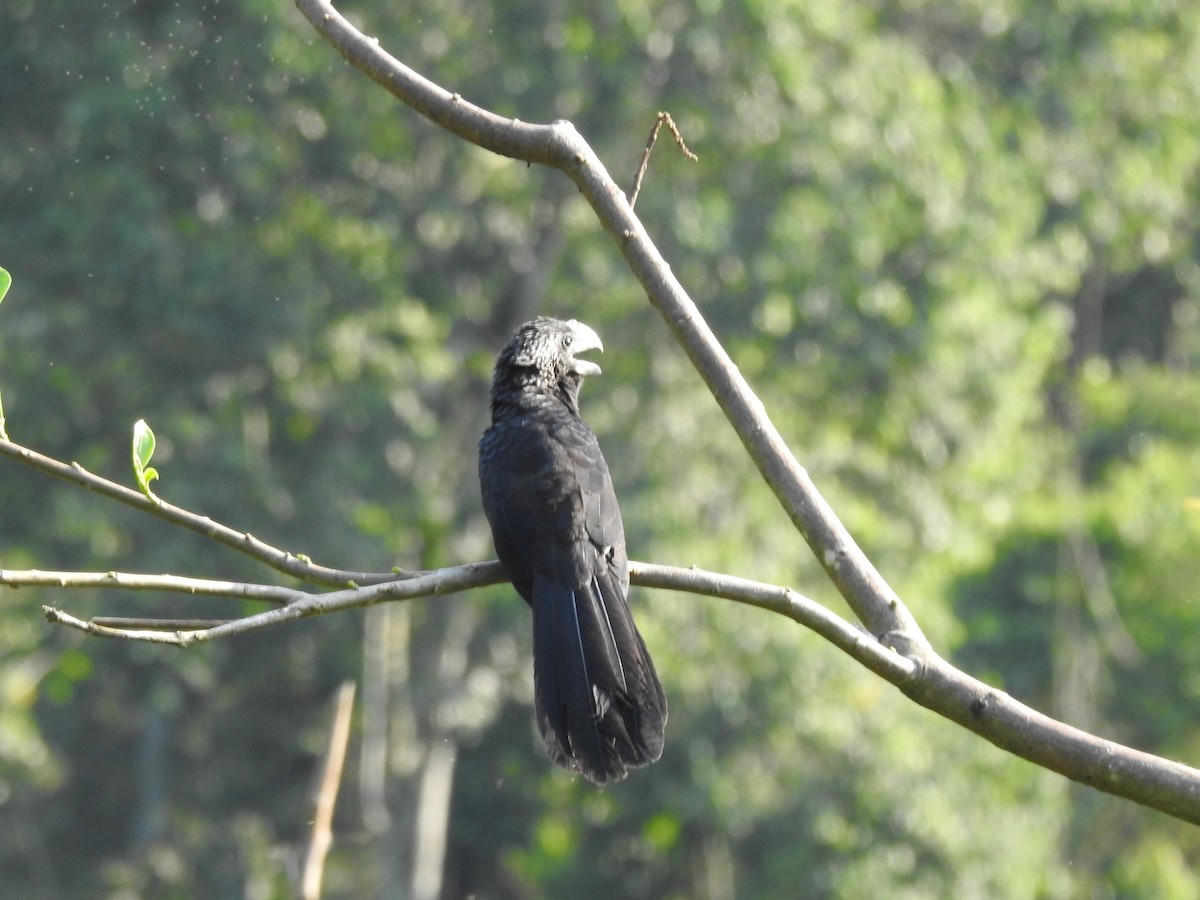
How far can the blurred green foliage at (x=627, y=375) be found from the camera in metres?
10.4

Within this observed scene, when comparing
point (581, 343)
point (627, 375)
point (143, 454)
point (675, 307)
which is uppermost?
point (627, 375)

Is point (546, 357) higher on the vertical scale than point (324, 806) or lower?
higher

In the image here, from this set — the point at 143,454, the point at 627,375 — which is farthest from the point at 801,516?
the point at 627,375

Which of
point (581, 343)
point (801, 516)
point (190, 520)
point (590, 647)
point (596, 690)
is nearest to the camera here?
point (190, 520)

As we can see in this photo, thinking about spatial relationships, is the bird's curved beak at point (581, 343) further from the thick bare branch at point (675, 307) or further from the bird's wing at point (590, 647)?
the thick bare branch at point (675, 307)

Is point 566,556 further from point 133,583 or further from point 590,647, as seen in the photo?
point 133,583

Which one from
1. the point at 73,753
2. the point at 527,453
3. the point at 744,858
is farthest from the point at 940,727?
the point at 73,753

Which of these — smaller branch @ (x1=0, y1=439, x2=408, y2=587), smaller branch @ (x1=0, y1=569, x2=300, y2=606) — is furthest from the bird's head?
smaller branch @ (x1=0, y1=569, x2=300, y2=606)

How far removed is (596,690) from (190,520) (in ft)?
3.00

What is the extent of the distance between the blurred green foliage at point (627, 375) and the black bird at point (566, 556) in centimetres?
600

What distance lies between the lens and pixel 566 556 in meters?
3.57

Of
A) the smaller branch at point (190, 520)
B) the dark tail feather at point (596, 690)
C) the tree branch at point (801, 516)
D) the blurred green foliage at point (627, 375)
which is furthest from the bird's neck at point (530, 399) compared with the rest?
the blurred green foliage at point (627, 375)

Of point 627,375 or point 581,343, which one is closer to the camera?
point 581,343

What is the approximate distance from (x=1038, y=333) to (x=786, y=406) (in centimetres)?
220
